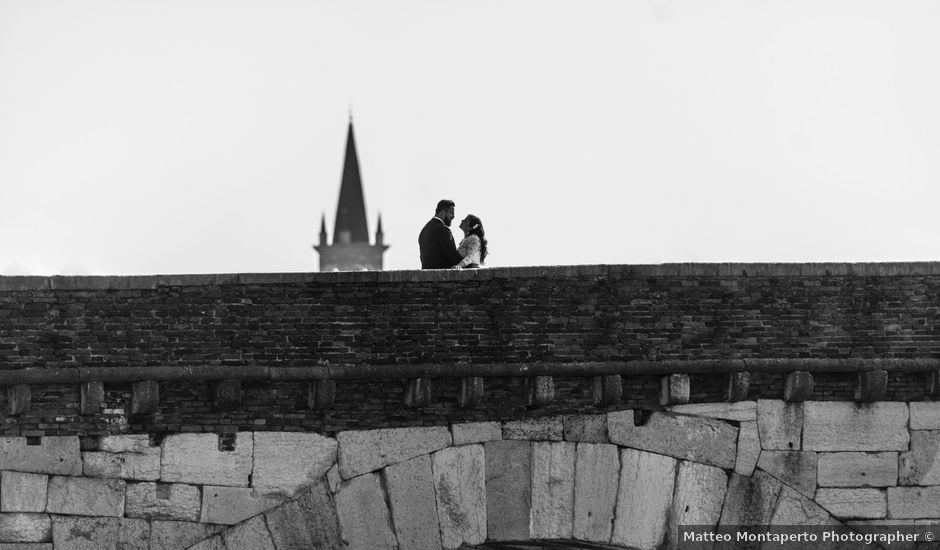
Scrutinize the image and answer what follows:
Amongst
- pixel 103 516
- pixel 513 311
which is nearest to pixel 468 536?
pixel 513 311

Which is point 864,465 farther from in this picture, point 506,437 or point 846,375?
point 506,437

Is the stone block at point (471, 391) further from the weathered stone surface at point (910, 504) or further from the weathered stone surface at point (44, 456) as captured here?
the weathered stone surface at point (910, 504)

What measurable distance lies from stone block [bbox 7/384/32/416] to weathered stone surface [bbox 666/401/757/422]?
191 inches

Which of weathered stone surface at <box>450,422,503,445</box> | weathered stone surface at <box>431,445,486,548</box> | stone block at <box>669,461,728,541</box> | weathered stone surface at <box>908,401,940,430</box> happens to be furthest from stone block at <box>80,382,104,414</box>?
weathered stone surface at <box>908,401,940,430</box>

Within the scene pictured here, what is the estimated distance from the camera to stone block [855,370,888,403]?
1382 centimetres

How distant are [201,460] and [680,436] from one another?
3.66m

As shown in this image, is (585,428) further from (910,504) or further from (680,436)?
(910,504)

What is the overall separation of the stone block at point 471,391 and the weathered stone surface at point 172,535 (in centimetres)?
216

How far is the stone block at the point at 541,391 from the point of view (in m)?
13.5

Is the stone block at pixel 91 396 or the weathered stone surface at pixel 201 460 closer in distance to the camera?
the stone block at pixel 91 396

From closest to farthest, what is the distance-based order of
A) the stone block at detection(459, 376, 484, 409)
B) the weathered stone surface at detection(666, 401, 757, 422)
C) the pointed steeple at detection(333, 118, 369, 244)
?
the stone block at detection(459, 376, 484, 409)
the weathered stone surface at detection(666, 401, 757, 422)
the pointed steeple at detection(333, 118, 369, 244)

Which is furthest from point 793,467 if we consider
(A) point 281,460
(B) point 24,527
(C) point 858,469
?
(B) point 24,527

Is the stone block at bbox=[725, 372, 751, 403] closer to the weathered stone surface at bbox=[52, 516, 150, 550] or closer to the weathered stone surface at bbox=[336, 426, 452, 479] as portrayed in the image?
the weathered stone surface at bbox=[336, 426, 452, 479]

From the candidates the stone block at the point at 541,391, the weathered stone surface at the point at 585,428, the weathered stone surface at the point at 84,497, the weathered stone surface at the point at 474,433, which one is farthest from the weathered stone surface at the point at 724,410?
the weathered stone surface at the point at 84,497
